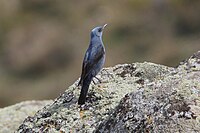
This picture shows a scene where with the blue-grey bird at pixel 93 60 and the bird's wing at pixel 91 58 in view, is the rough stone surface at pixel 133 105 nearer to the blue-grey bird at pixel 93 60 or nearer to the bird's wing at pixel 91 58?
the blue-grey bird at pixel 93 60

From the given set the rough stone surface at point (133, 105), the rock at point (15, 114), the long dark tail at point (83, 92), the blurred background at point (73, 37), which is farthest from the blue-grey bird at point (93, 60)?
the blurred background at point (73, 37)

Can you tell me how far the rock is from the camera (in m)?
10.9

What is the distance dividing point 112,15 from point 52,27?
412 centimetres

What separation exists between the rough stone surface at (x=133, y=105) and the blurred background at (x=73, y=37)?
2168 centimetres

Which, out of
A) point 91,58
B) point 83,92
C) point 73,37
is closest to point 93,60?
point 91,58

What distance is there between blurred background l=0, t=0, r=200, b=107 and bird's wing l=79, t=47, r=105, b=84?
2112cm

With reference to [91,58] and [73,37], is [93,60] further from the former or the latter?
[73,37]

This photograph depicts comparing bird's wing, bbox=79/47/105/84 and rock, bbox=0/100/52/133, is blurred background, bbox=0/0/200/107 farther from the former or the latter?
bird's wing, bbox=79/47/105/84

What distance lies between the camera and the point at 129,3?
42.8 meters

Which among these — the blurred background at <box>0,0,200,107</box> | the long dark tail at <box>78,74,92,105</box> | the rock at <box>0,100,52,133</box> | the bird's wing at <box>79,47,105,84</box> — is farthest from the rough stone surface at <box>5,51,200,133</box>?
the blurred background at <box>0,0,200,107</box>

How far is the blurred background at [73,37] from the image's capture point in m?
33.5

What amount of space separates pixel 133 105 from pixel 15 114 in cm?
534

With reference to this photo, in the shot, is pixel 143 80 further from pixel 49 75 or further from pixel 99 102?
pixel 49 75

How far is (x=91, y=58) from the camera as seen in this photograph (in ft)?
31.5
